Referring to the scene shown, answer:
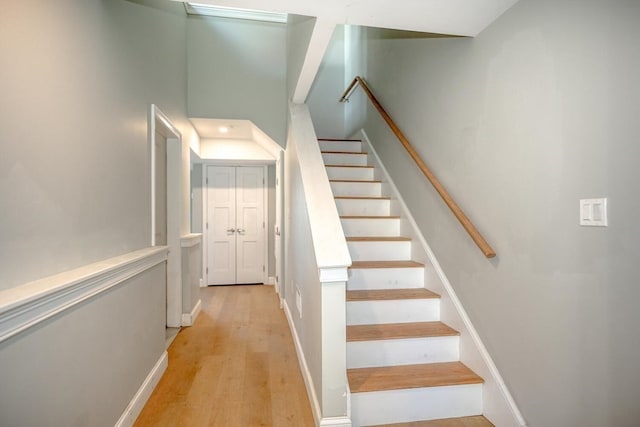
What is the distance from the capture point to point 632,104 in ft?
3.41

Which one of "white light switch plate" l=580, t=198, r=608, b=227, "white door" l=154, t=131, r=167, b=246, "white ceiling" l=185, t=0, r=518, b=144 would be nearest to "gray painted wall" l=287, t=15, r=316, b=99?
"white ceiling" l=185, t=0, r=518, b=144

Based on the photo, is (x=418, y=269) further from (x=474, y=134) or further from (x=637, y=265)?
(x=637, y=265)

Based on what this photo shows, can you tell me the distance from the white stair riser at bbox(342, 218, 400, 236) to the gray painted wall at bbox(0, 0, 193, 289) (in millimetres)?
1571

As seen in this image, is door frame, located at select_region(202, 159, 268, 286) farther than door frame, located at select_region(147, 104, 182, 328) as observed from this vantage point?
Yes

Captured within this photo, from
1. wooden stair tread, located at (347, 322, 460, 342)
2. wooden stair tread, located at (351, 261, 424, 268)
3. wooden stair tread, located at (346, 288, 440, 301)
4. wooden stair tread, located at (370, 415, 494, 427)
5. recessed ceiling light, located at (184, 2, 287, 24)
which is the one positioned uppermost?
recessed ceiling light, located at (184, 2, 287, 24)

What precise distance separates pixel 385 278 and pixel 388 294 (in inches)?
6.7

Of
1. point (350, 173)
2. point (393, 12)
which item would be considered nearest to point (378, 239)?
point (350, 173)

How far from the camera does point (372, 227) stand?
2.77 metres

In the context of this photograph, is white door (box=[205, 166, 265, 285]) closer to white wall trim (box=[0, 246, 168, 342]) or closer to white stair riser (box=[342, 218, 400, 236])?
white stair riser (box=[342, 218, 400, 236])

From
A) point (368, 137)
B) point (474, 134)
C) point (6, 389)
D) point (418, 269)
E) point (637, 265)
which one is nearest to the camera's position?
point (6, 389)

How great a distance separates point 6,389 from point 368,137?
3.47 metres

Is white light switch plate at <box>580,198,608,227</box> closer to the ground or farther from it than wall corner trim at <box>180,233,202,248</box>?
farther from it

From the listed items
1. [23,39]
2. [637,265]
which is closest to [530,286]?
[637,265]

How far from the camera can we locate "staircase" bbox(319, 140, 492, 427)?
169cm
